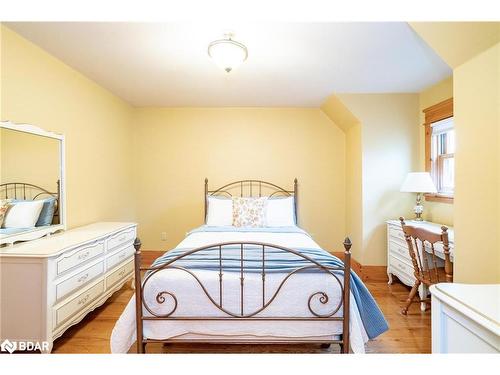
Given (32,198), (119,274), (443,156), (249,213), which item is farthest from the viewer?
(249,213)

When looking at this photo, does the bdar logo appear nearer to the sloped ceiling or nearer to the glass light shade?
the glass light shade

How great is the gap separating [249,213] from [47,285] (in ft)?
6.77

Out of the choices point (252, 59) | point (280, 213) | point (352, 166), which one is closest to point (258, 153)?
point (280, 213)

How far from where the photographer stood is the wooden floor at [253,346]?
1.88m

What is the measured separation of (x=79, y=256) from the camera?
80.4 inches

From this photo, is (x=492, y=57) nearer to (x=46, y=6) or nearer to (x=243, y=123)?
(x=46, y=6)

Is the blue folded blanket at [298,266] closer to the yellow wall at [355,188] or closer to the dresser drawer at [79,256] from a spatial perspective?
the dresser drawer at [79,256]

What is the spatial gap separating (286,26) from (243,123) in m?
2.09

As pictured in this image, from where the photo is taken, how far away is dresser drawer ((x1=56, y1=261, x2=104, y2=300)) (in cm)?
184

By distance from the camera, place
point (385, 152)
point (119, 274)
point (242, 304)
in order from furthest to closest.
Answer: point (385, 152)
point (119, 274)
point (242, 304)

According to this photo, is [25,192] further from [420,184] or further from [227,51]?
[420,184]

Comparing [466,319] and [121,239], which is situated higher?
[466,319]

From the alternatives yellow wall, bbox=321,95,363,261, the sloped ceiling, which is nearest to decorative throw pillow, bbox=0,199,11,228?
the sloped ceiling
